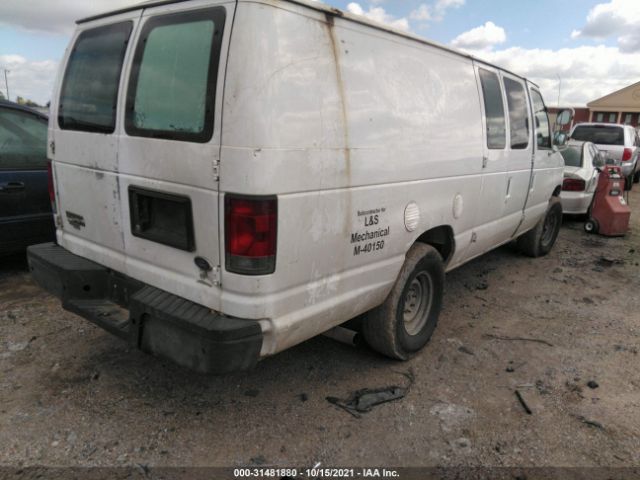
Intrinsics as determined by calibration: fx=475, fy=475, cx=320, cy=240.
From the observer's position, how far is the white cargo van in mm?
2201

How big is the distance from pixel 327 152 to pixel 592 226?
24.0 feet

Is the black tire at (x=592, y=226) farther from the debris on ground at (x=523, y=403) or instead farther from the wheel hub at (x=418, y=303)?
the debris on ground at (x=523, y=403)

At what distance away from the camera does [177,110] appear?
2381 millimetres

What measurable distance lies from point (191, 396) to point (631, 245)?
7.26 meters

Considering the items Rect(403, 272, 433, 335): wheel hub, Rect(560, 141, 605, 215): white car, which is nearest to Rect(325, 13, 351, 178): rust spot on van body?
Rect(403, 272, 433, 335): wheel hub

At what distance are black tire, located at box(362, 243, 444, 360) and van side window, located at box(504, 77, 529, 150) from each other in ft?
5.95

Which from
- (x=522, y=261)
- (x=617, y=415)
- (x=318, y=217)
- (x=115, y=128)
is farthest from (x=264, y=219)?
(x=522, y=261)

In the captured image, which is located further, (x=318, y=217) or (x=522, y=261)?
(x=522, y=261)

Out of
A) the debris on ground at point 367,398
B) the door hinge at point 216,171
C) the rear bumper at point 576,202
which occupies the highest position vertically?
the door hinge at point 216,171

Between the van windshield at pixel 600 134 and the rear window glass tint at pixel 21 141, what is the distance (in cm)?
1349

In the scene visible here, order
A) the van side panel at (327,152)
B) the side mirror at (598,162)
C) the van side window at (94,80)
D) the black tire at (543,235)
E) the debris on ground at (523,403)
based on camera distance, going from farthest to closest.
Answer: the side mirror at (598,162) < the black tire at (543,235) < the debris on ground at (523,403) < the van side window at (94,80) < the van side panel at (327,152)

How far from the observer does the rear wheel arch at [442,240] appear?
364 centimetres

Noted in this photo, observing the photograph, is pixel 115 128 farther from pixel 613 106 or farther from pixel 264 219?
pixel 613 106

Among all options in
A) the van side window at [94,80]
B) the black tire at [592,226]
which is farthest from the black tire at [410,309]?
the black tire at [592,226]
